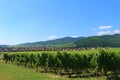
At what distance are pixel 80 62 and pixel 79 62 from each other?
0.26 meters

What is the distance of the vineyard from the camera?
5197 cm

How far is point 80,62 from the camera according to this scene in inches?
2665

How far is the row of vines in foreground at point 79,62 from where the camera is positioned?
5197 centimetres

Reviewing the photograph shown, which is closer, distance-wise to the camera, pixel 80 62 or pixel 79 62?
pixel 80 62

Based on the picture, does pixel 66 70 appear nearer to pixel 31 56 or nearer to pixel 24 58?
pixel 31 56

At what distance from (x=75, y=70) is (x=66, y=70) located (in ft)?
10.6

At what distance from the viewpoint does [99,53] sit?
2034 inches

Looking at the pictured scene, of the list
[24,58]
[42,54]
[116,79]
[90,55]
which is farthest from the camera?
[24,58]

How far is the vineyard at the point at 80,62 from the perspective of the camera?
51969 mm

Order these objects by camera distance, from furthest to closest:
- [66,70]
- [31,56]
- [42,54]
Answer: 1. [31,56]
2. [42,54]
3. [66,70]

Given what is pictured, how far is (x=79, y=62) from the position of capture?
222 feet

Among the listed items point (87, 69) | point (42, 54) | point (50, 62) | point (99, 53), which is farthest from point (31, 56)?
point (99, 53)

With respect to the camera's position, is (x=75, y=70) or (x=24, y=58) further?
(x=24, y=58)

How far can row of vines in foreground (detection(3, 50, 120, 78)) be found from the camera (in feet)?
171
